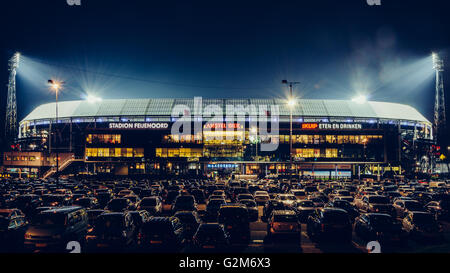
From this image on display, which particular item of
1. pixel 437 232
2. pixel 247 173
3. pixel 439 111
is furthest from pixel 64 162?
pixel 439 111

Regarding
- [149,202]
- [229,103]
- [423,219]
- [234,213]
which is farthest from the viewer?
[229,103]

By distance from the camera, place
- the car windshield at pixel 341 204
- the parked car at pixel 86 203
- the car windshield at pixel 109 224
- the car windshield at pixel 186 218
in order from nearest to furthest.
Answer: the car windshield at pixel 109 224 → the car windshield at pixel 186 218 → the car windshield at pixel 341 204 → the parked car at pixel 86 203

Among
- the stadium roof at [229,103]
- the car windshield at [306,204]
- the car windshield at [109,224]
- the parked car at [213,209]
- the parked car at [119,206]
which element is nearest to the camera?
the car windshield at [109,224]

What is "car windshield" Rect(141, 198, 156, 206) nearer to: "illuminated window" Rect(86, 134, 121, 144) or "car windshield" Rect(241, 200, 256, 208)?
"car windshield" Rect(241, 200, 256, 208)

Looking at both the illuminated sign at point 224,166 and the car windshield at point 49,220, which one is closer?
the car windshield at point 49,220

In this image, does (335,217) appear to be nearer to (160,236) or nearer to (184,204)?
(160,236)

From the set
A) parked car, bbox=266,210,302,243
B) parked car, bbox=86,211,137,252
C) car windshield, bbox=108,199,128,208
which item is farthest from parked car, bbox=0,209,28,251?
parked car, bbox=266,210,302,243

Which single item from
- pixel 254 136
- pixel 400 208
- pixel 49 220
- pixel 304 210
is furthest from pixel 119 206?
pixel 254 136

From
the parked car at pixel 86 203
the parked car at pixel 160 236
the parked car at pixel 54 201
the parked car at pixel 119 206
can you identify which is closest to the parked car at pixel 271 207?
the parked car at pixel 119 206

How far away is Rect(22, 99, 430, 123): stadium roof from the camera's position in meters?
108

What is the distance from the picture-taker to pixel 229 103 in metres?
111

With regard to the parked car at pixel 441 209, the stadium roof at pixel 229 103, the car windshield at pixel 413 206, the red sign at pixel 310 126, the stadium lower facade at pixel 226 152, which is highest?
the stadium roof at pixel 229 103

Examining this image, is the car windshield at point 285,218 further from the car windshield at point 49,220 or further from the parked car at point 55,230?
the car windshield at point 49,220

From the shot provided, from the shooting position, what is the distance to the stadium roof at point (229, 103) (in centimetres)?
10762
